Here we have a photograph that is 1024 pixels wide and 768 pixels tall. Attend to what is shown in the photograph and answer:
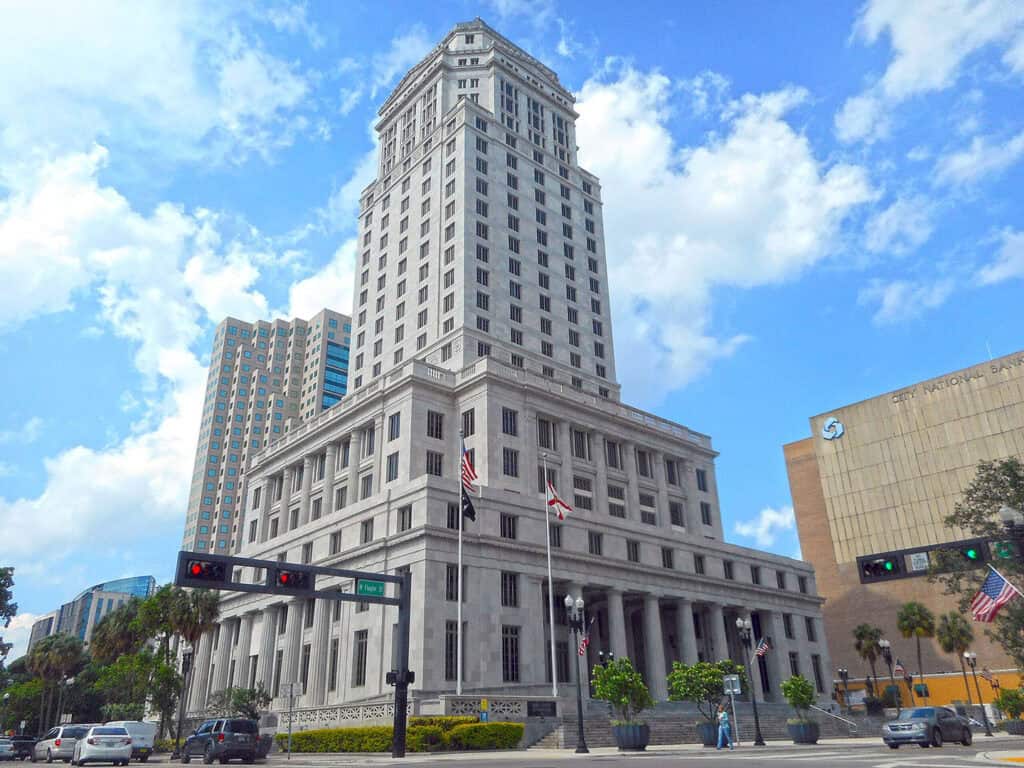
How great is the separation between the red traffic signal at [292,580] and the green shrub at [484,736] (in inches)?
460

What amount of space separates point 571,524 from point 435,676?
54.2ft

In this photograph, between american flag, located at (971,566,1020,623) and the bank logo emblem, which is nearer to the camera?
american flag, located at (971,566,1020,623)

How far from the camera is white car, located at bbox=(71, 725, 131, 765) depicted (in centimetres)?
3089

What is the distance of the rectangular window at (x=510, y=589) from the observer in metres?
53.2

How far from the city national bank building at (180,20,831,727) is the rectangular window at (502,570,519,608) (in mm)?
194

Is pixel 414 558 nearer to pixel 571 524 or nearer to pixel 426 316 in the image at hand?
pixel 571 524

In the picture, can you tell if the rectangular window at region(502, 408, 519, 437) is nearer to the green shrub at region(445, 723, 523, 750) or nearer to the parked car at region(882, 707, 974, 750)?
the green shrub at region(445, 723, 523, 750)

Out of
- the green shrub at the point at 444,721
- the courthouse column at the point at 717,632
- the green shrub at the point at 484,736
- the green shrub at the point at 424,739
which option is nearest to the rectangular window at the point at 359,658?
the green shrub at the point at 444,721

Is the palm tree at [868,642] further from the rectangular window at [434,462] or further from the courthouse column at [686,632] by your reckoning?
the rectangular window at [434,462]

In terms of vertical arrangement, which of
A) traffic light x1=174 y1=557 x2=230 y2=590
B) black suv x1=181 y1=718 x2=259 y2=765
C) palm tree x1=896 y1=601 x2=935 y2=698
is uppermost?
palm tree x1=896 y1=601 x2=935 y2=698

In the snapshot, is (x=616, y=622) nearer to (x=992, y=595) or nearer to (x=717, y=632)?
(x=717, y=632)

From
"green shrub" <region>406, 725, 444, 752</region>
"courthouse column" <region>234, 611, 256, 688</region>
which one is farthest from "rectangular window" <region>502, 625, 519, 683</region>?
"courthouse column" <region>234, 611, 256, 688</region>

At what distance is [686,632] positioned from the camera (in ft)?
208

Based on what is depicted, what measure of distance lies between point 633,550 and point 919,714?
32561 mm
